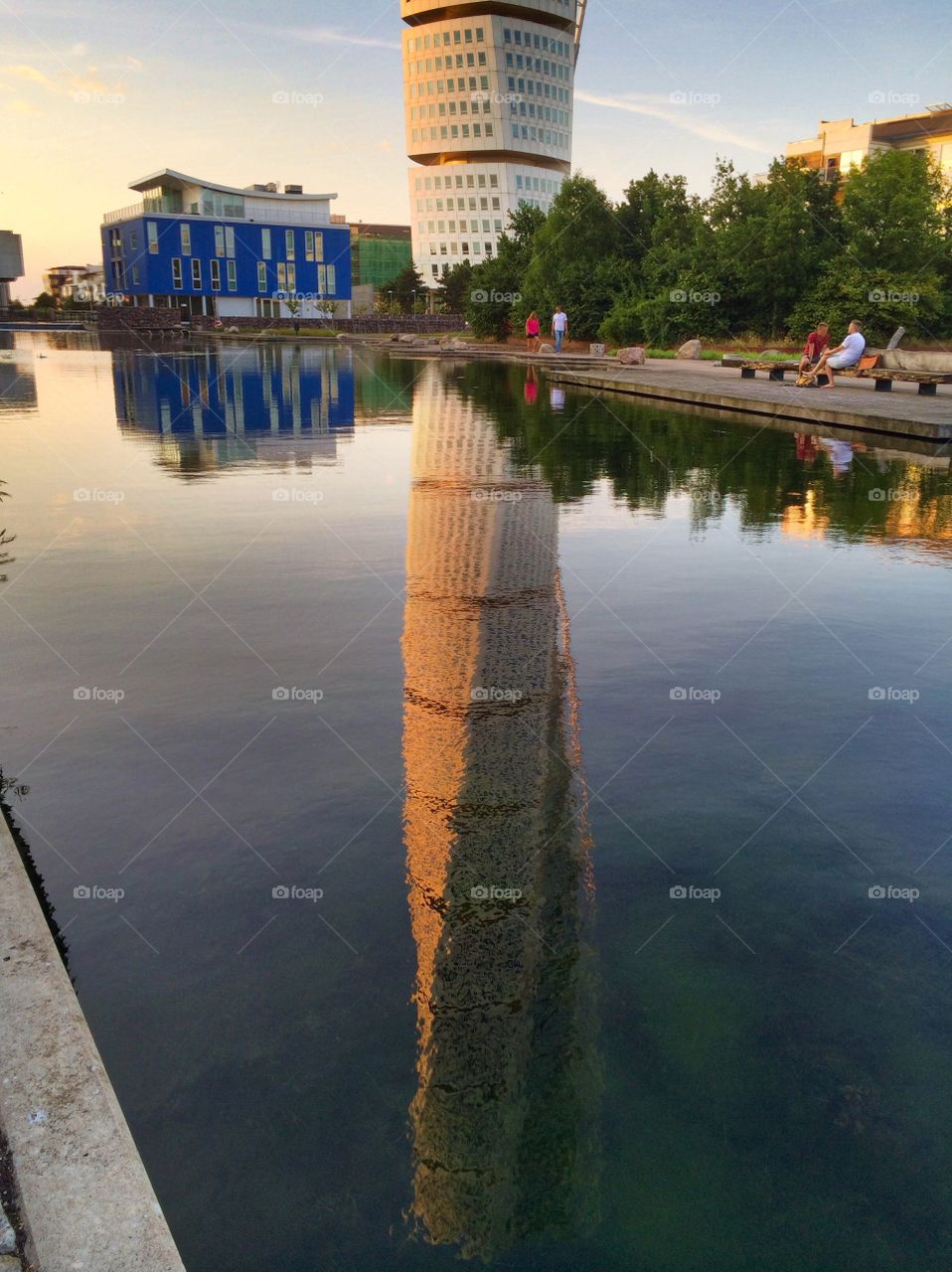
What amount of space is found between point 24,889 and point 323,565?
5641 mm

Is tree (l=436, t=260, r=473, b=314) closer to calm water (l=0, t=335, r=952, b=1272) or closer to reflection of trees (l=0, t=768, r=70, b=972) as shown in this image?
calm water (l=0, t=335, r=952, b=1272)

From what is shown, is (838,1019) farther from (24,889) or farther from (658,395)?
(658,395)

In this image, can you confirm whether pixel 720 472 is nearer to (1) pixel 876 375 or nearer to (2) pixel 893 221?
(1) pixel 876 375

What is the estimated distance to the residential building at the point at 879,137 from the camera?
348 ft

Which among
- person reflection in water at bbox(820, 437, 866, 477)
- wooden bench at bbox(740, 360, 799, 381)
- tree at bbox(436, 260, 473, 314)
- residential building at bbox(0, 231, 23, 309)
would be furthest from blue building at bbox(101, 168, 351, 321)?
person reflection in water at bbox(820, 437, 866, 477)

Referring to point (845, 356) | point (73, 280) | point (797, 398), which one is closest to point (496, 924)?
point (797, 398)

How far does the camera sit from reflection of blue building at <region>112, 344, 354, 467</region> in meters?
18.8

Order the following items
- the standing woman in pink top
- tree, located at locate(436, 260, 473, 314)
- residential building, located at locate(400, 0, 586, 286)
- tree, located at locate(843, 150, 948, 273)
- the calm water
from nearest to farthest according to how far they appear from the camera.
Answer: the calm water < tree, located at locate(843, 150, 948, 273) < the standing woman in pink top < tree, located at locate(436, 260, 473, 314) < residential building, located at locate(400, 0, 586, 286)

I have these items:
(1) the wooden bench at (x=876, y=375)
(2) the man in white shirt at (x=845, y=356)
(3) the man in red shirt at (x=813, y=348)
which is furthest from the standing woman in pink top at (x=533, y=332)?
(2) the man in white shirt at (x=845, y=356)

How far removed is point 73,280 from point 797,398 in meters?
187

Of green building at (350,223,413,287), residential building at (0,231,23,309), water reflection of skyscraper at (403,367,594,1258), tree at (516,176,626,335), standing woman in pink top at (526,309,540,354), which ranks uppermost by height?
green building at (350,223,413,287)

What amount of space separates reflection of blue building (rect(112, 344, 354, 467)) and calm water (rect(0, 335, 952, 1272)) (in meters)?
9.26

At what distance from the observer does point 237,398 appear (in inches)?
1008

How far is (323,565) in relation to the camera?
8.82m
